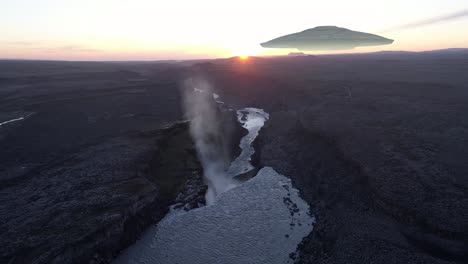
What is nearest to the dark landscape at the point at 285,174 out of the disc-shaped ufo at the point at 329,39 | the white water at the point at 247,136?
the white water at the point at 247,136

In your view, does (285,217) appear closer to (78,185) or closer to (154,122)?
(78,185)

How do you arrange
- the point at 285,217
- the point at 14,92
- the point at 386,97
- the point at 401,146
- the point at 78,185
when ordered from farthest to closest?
the point at 14,92, the point at 386,97, the point at 401,146, the point at 78,185, the point at 285,217

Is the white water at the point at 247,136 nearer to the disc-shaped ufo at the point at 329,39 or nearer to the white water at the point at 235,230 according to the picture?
the white water at the point at 235,230

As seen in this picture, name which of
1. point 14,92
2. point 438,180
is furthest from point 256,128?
point 14,92

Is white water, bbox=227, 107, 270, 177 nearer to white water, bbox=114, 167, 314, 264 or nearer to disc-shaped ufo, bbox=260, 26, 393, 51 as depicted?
white water, bbox=114, 167, 314, 264

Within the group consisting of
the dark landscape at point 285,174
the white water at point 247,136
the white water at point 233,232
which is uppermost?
the dark landscape at point 285,174

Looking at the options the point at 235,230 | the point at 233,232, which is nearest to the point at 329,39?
the point at 235,230

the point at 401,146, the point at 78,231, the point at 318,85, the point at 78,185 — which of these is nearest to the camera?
the point at 78,231

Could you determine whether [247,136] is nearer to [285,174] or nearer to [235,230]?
[285,174]
